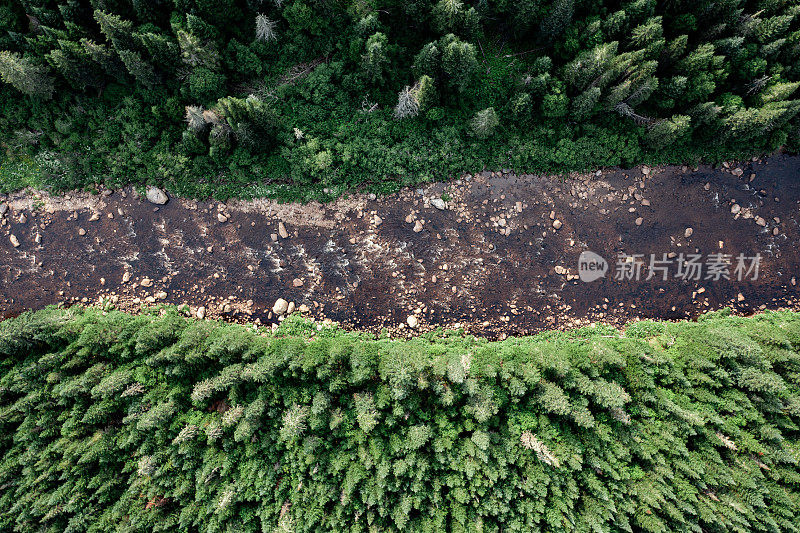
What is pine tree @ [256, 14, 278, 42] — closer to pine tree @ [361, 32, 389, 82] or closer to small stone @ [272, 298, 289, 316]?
pine tree @ [361, 32, 389, 82]

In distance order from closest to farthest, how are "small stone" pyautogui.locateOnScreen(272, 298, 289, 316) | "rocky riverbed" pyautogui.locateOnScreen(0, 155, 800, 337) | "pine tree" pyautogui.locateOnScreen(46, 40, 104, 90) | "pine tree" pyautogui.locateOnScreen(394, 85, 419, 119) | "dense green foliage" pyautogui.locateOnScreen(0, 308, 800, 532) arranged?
"dense green foliage" pyautogui.locateOnScreen(0, 308, 800, 532) → "pine tree" pyautogui.locateOnScreen(46, 40, 104, 90) → "pine tree" pyautogui.locateOnScreen(394, 85, 419, 119) → "small stone" pyautogui.locateOnScreen(272, 298, 289, 316) → "rocky riverbed" pyautogui.locateOnScreen(0, 155, 800, 337)

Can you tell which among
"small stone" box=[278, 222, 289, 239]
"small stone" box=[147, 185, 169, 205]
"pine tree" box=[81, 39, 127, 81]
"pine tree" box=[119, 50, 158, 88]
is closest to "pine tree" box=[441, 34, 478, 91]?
"small stone" box=[278, 222, 289, 239]

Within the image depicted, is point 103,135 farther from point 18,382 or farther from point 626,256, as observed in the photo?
point 626,256

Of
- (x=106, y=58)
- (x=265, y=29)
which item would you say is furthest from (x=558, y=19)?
(x=106, y=58)

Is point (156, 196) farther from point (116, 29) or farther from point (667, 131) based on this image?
point (667, 131)

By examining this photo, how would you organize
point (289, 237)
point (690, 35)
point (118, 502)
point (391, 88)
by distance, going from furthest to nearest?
point (289, 237), point (391, 88), point (690, 35), point (118, 502)

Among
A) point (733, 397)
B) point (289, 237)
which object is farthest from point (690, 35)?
point (289, 237)
